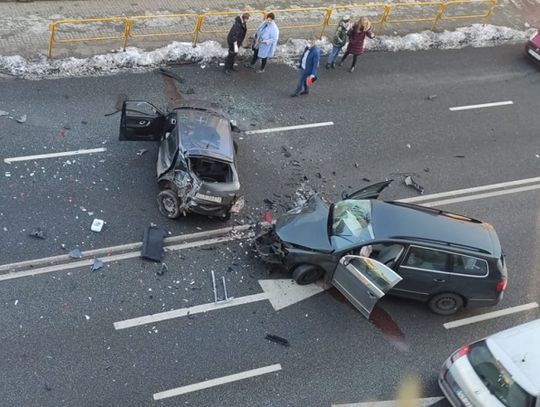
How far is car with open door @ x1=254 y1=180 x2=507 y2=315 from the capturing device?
9.63 metres

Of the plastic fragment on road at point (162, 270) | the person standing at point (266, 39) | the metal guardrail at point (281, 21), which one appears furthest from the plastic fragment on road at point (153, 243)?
the metal guardrail at point (281, 21)

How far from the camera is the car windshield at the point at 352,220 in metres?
9.86

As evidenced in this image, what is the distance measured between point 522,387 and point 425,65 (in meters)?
10.9

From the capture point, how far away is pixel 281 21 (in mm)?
17172

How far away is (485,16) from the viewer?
19.4 meters

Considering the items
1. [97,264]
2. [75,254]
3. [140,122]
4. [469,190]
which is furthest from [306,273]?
[469,190]

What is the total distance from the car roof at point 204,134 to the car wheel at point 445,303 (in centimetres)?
424

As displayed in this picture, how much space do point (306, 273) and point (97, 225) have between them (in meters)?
3.73

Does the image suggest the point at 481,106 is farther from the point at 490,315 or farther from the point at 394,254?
the point at 394,254

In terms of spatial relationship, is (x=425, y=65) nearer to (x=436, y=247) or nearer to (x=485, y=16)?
(x=485, y=16)

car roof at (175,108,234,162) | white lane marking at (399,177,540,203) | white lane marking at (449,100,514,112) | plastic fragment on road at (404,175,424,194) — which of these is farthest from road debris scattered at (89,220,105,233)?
white lane marking at (449,100,514,112)

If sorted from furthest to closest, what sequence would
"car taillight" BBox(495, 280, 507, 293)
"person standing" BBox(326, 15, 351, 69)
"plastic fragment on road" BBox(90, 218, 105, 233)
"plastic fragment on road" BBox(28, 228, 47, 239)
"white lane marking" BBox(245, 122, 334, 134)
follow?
1. "person standing" BBox(326, 15, 351, 69)
2. "white lane marking" BBox(245, 122, 334, 134)
3. "plastic fragment on road" BBox(90, 218, 105, 233)
4. "plastic fragment on road" BBox(28, 228, 47, 239)
5. "car taillight" BBox(495, 280, 507, 293)

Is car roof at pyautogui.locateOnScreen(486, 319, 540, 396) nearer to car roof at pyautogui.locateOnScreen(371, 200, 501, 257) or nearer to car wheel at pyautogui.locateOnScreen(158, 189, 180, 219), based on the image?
car roof at pyautogui.locateOnScreen(371, 200, 501, 257)

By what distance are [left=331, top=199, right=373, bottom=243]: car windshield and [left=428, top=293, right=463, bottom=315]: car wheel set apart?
158cm
